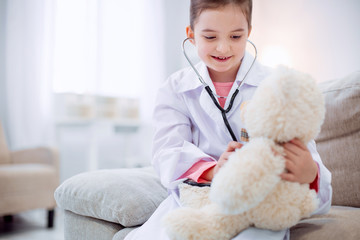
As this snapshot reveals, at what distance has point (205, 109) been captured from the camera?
3.18 ft

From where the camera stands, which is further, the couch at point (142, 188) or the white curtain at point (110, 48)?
the white curtain at point (110, 48)

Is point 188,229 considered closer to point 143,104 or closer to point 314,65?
point 314,65

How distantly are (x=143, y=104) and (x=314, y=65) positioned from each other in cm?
169

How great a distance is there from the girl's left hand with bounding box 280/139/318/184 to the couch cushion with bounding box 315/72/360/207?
508 mm

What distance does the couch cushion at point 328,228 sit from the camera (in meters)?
0.75

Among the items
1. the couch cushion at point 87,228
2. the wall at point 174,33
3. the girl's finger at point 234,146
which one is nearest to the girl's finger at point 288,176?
the girl's finger at point 234,146

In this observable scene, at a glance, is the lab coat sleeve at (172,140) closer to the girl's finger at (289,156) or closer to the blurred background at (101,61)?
Result: the girl's finger at (289,156)

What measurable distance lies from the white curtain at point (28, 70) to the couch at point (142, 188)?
198cm

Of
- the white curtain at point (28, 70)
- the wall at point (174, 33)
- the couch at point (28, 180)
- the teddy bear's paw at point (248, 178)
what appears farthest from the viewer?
the wall at point (174, 33)

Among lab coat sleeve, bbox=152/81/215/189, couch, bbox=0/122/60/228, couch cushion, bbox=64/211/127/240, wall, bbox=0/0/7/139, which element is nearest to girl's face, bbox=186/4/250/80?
lab coat sleeve, bbox=152/81/215/189

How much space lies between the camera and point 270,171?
590 mm

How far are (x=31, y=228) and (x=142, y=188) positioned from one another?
1.83m

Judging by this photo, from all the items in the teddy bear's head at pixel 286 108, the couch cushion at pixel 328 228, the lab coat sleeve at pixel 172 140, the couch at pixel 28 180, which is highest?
the teddy bear's head at pixel 286 108

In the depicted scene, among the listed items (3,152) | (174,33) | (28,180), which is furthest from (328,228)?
(174,33)
